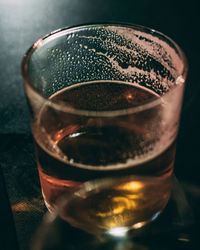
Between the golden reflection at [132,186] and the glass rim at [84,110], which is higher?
the glass rim at [84,110]

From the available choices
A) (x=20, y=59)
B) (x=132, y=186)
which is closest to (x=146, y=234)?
(x=132, y=186)

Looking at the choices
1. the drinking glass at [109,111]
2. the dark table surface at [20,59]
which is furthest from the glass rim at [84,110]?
the dark table surface at [20,59]

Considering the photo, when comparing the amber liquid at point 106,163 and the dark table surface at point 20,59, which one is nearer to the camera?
the amber liquid at point 106,163

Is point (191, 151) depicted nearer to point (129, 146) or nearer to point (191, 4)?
point (129, 146)

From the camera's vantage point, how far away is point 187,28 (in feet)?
2.16

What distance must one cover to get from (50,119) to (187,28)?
1.22 ft

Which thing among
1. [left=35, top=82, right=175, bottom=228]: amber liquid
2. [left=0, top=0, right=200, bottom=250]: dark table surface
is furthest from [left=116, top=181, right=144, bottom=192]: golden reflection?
[left=0, top=0, right=200, bottom=250]: dark table surface

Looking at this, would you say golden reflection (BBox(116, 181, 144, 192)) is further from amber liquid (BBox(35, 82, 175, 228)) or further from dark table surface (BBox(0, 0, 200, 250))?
dark table surface (BBox(0, 0, 200, 250))

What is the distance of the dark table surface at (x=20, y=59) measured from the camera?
49cm

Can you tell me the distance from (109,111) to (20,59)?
1.12 ft

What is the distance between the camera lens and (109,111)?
326 mm

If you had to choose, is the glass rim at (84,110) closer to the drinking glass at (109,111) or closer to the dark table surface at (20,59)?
the drinking glass at (109,111)

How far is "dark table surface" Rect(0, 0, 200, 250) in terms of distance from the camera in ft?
1.60

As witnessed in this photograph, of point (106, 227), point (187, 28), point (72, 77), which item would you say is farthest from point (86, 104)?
point (187, 28)
